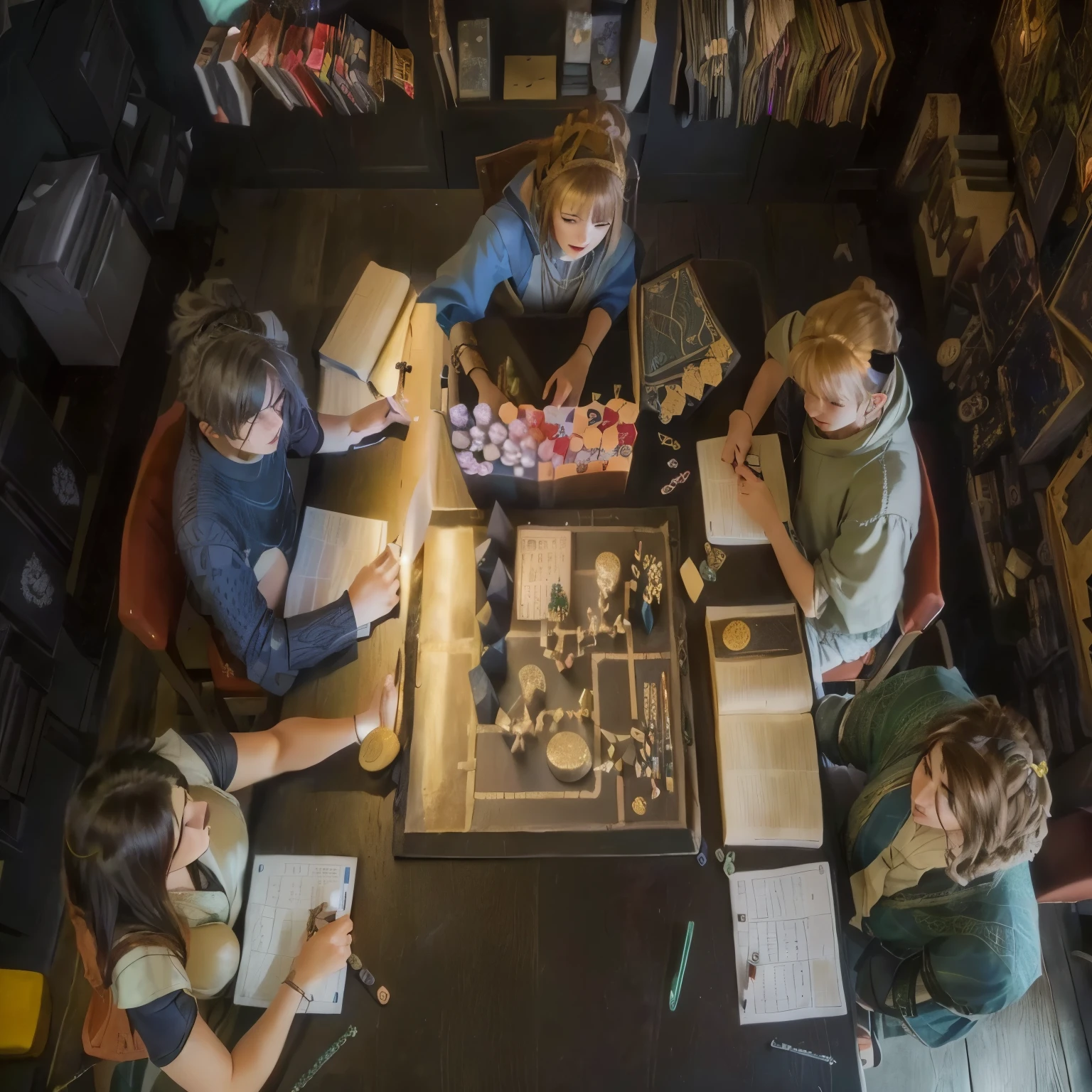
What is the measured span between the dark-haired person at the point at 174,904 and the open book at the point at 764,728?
840mm

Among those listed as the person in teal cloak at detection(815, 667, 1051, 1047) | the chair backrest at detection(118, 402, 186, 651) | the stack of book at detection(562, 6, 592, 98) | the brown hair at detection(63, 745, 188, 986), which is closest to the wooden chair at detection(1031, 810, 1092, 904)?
the person in teal cloak at detection(815, 667, 1051, 1047)

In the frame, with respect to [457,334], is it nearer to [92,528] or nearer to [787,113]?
[92,528]

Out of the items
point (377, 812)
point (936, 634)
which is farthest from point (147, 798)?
point (936, 634)

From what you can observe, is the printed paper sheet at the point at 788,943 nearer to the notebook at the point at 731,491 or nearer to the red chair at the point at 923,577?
the red chair at the point at 923,577

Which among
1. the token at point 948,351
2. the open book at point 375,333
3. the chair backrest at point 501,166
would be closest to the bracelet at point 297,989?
the open book at point 375,333

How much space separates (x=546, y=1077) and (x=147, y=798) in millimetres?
888

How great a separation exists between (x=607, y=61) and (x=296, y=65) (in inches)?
44.9

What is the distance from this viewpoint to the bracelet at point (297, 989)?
1471mm

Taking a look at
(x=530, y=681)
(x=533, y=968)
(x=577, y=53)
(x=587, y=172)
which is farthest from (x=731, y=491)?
(x=577, y=53)

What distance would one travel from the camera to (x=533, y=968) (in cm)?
155

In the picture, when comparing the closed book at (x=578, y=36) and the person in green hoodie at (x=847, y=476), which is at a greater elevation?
the closed book at (x=578, y=36)

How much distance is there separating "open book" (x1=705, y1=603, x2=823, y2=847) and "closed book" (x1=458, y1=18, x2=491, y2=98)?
7.46ft

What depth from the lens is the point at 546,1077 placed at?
4.84 ft

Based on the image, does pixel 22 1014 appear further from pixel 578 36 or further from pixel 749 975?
pixel 578 36
